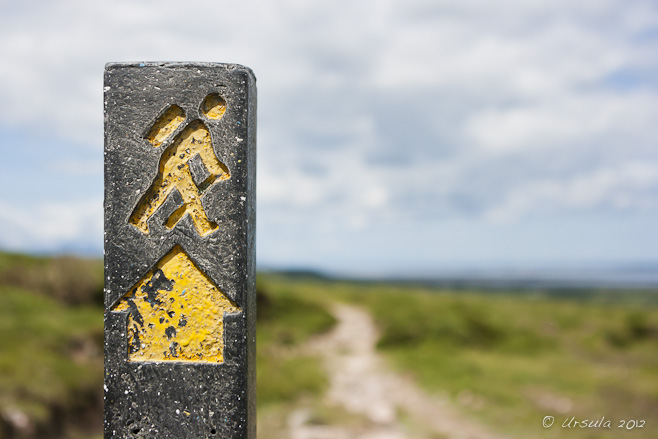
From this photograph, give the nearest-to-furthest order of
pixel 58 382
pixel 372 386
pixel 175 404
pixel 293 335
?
1. pixel 175 404
2. pixel 58 382
3. pixel 372 386
4. pixel 293 335

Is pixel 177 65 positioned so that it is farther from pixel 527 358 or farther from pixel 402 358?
pixel 527 358

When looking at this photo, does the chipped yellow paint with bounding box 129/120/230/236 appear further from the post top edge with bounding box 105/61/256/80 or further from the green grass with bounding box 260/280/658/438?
the green grass with bounding box 260/280/658/438

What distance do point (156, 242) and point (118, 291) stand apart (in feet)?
1.09

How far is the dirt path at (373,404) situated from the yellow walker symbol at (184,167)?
6.11m

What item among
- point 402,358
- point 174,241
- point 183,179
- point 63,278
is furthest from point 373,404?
point 63,278

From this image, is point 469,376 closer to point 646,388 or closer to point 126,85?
point 646,388

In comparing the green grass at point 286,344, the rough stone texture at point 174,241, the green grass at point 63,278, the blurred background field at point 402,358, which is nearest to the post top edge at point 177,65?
the rough stone texture at point 174,241

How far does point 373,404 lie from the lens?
33.0 feet

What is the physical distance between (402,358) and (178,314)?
12025mm

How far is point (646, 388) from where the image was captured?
34.5ft

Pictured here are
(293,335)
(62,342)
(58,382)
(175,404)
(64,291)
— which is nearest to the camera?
(175,404)

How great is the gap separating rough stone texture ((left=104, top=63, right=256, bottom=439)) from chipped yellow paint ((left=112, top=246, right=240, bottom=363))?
37 mm

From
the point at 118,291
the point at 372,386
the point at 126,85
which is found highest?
the point at 126,85

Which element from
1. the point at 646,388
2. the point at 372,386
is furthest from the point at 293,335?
the point at 646,388
